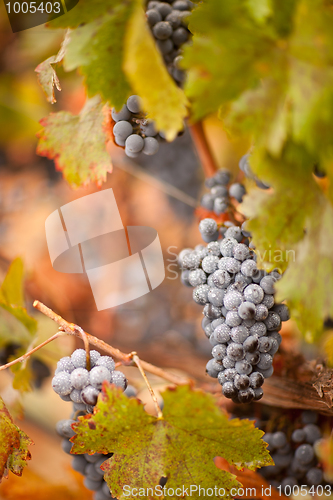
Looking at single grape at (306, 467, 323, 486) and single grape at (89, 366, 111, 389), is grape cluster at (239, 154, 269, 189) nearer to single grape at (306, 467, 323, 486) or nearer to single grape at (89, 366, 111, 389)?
single grape at (89, 366, 111, 389)

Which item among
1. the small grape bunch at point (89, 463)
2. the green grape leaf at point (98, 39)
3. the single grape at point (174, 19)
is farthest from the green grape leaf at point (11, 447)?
the single grape at point (174, 19)

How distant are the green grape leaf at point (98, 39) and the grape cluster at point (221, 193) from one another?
0.26 meters

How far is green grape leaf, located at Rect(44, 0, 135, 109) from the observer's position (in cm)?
49

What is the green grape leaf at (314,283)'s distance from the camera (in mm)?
405

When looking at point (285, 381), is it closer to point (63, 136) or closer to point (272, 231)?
point (272, 231)

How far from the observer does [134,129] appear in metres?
0.56

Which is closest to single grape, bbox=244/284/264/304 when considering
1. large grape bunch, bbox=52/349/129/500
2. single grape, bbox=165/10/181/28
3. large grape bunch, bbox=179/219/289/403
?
large grape bunch, bbox=179/219/289/403

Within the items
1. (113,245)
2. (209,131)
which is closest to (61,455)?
(113,245)

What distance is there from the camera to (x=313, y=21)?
0.33m

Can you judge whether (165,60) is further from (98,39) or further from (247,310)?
(247,310)

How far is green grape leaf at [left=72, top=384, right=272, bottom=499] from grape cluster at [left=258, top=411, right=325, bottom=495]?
0.21 meters

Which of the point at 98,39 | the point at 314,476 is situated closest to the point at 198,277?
the point at 98,39

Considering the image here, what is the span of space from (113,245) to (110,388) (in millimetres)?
433

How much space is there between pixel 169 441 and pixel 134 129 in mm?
452
